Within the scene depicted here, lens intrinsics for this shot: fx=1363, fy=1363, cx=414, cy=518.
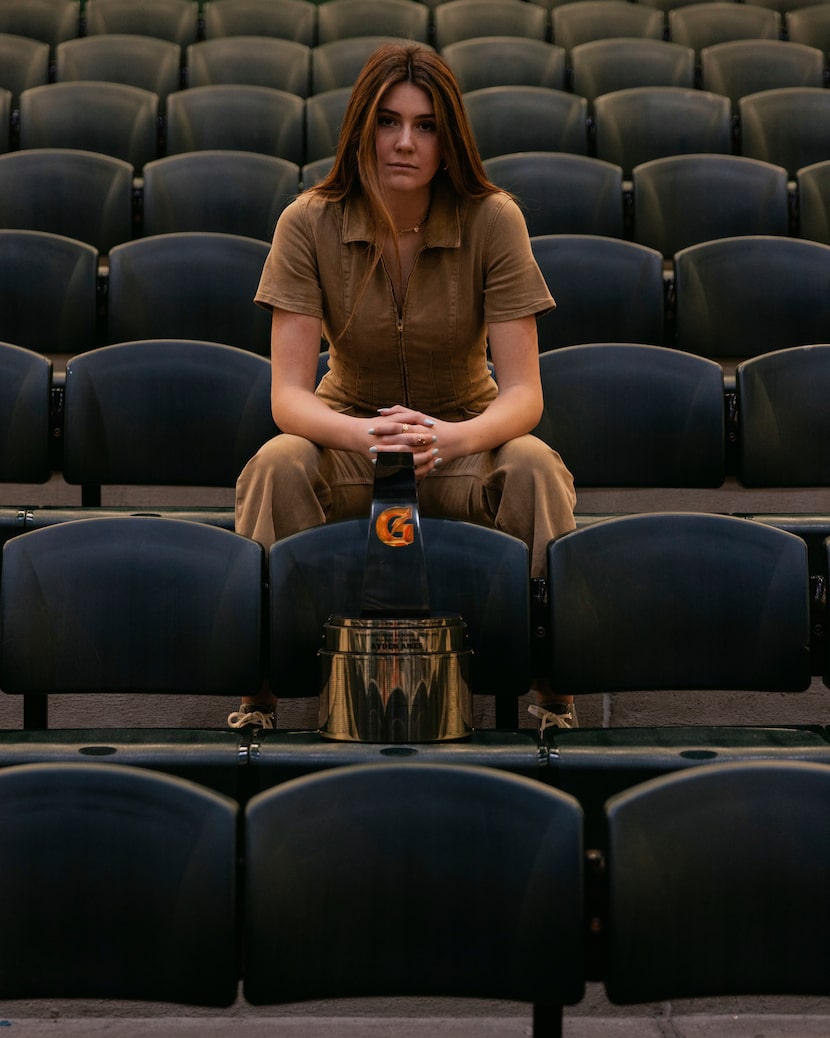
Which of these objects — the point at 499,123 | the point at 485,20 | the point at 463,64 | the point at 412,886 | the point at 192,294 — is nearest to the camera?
the point at 412,886

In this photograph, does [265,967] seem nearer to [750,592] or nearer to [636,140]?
[750,592]

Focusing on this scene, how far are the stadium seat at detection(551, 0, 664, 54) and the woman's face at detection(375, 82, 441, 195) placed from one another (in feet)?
4.03

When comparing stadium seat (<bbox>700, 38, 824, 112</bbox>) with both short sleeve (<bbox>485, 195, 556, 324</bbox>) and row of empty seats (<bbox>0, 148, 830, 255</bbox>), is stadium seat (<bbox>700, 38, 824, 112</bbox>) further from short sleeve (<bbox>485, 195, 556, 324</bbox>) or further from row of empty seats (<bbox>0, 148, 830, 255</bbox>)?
short sleeve (<bbox>485, 195, 556, 324</bbox>)

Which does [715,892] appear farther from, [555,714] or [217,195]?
[217,195]

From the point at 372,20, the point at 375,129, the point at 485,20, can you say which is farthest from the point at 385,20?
the point at 375,129

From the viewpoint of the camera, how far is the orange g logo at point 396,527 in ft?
2.52

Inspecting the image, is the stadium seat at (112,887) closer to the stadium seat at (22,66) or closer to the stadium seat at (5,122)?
the stadium seat at (5,122)

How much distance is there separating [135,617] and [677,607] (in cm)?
35

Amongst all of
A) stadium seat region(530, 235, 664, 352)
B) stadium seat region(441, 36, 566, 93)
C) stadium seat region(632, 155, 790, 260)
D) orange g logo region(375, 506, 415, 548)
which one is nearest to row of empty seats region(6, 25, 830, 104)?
stadium seat region(441, 36, 566, 93)

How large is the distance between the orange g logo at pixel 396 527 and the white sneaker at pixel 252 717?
182 mm

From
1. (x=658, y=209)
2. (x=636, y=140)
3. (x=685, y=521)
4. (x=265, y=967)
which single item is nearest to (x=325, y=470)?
(x=685, y=521)

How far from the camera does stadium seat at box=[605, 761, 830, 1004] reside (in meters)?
0.60

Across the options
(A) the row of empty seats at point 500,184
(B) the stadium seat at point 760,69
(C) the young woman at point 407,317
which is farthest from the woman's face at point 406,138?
(B) the stadium seat at point 760,69

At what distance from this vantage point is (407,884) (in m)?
0.59
